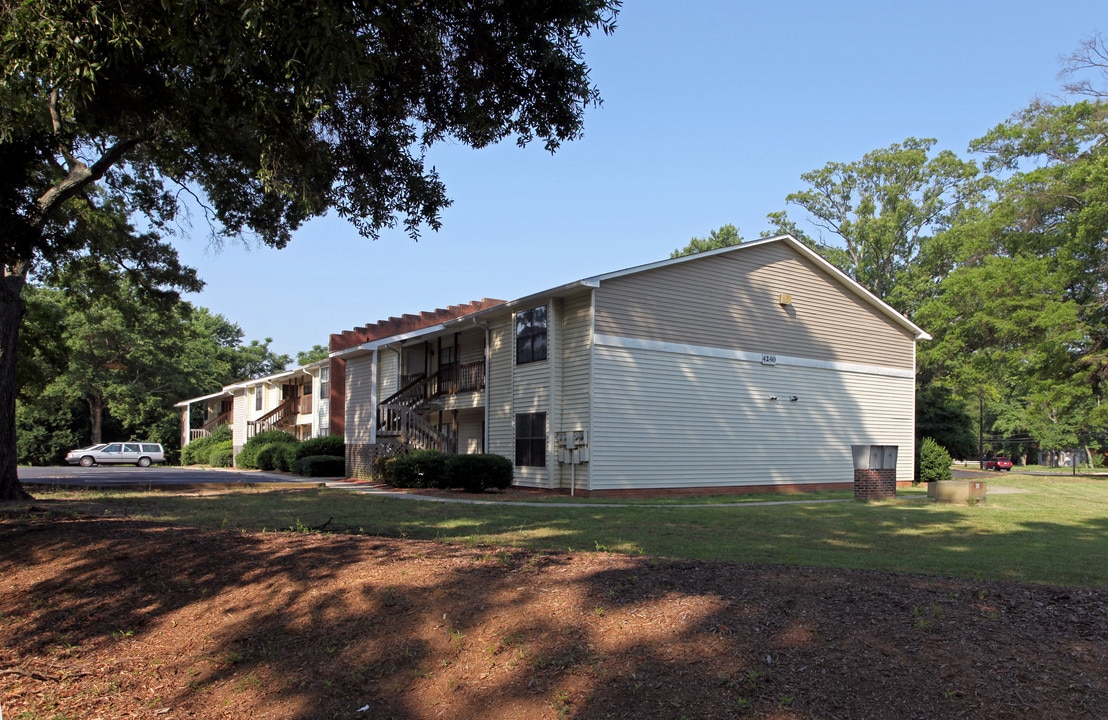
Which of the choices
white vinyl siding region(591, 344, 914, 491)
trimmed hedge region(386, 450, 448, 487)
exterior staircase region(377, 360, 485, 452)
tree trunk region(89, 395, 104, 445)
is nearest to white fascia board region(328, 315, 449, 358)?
exterior staircase region(377, 360, 485, 452)

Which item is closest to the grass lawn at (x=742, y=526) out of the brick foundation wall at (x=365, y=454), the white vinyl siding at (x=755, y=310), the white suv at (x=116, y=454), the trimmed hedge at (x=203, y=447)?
the white vinyl siding at (x=755, y=310)

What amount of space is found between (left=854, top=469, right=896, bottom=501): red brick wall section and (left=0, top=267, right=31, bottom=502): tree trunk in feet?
58.9

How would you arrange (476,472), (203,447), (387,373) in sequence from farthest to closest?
1. (203,447)
2. (387,373)
3. (476,472)

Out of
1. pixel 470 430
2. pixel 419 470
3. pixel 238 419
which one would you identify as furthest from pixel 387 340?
pixel 238 419

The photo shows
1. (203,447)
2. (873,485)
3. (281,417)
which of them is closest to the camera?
(873,485)

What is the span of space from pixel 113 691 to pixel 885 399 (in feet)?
82.5

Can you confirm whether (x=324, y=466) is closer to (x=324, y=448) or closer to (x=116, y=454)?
(x=324, y=448)

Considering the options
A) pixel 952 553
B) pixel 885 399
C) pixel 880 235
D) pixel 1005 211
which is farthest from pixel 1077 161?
pixel 952 553

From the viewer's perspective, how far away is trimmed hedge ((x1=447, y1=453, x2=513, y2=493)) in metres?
20.6

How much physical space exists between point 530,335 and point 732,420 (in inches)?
244

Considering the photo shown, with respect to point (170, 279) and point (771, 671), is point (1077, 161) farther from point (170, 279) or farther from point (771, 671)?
point (771, 671)

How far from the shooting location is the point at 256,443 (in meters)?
38.4

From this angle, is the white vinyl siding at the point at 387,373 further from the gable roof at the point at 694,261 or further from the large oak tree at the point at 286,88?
the large oak tree at the point at 286,88

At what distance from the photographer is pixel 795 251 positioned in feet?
82.1
